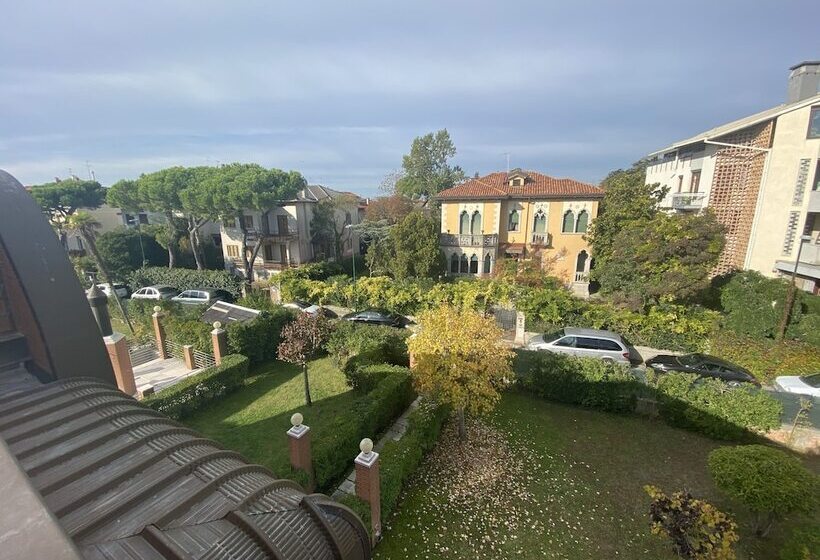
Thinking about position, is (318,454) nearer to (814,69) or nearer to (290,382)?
(290,382)

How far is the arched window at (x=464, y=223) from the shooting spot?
27.3 metres

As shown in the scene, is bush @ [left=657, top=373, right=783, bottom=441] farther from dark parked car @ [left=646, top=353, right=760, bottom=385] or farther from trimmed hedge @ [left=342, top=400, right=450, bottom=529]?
trimmed hedge @ [left=342, top=400, right=450, bottom=529]

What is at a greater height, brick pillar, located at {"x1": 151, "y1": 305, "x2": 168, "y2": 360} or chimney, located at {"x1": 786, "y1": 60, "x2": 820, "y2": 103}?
chimney, located at {"x1": 786, "y1": 60, "x2": 820, "y2": 103}

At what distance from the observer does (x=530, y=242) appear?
26703 mm

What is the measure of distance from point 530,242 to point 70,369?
85.1ft

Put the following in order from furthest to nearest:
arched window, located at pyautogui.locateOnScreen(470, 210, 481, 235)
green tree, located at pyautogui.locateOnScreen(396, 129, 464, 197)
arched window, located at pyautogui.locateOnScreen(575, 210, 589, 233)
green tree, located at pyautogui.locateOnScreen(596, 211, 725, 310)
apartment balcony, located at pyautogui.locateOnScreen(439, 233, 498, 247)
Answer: green tree, located at pyautogui.locateOnScreen(396, 129, 464, 197)
arched window, located at pyautogui.locateOnScreen(470, 210, 481, 235)
apartment balcony, located at pyautogui.locateOnScreen(439, 233, 498, 247)
arched window, located at pyautogui.locateOnScreen(575, 210, 589, 233)
green tree, located at pyautogui.locateOnScreen(596, 211, 725, 310)

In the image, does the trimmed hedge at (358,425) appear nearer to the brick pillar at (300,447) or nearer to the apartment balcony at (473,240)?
the brick pillar at (300,447)

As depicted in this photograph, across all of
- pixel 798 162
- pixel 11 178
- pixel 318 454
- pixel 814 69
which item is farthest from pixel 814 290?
pixel 11 178

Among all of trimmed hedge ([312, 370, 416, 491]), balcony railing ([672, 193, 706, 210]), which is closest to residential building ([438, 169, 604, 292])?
balcony railing ([672, 193, 706, 210])

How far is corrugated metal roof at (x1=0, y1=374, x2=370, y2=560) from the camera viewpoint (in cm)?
268

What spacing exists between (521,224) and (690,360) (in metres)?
16.0

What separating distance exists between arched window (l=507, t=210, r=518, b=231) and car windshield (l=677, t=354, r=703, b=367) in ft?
51.8

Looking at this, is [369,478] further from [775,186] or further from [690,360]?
[775,186]

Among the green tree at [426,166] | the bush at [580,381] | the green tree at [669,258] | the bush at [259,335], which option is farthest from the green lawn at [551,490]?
the green tree at [426,166]
